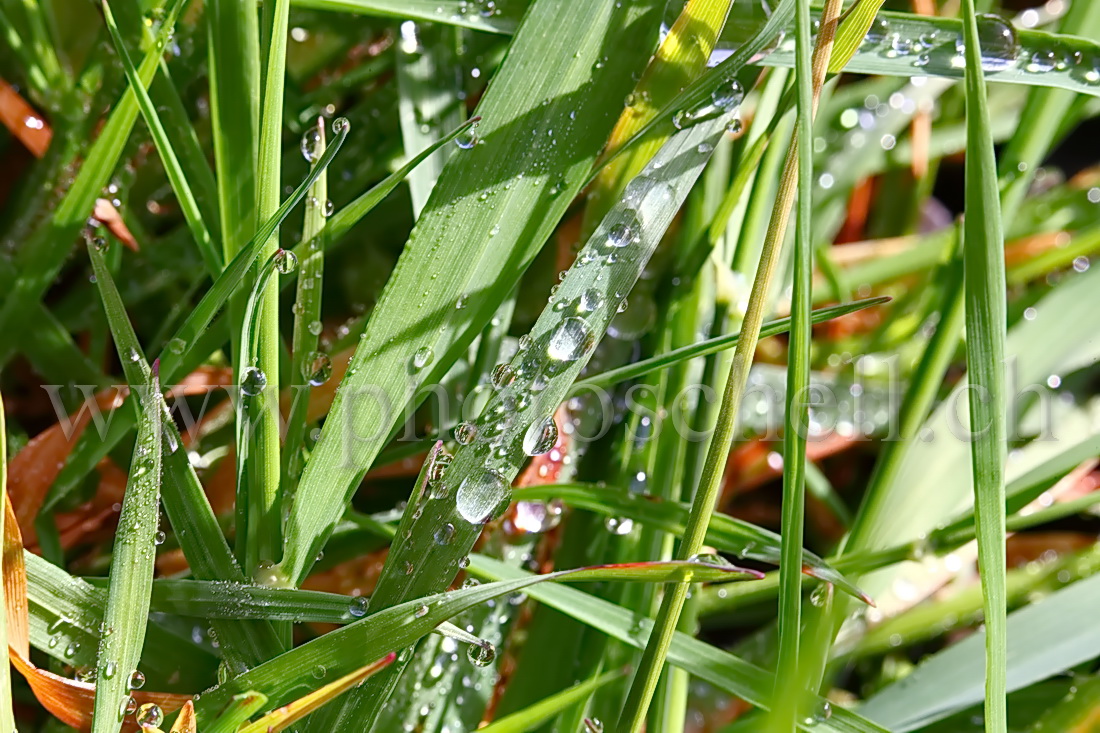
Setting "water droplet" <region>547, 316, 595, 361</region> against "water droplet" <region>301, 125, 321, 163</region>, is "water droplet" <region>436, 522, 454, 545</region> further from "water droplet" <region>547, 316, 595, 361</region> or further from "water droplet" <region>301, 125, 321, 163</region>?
"water droplet" <region>301, 125, 321, 163</region>

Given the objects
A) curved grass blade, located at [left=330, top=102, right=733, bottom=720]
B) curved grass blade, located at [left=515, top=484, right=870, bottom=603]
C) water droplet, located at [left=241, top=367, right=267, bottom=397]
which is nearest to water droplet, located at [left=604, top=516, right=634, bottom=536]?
curved grass blade, located at [left=515, top=484, right=870, bottom=603]

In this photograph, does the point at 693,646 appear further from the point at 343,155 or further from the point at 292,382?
the point at 343,155

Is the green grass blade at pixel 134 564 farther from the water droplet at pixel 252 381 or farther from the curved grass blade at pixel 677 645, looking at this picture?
the curved grass blade at pixel 677 645

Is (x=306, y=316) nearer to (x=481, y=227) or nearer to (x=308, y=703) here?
(x=481, y=227)

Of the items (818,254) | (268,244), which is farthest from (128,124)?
(818,254)

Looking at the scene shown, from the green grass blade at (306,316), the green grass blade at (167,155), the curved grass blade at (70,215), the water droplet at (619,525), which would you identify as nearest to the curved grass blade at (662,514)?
the water droplet at (619,525)
